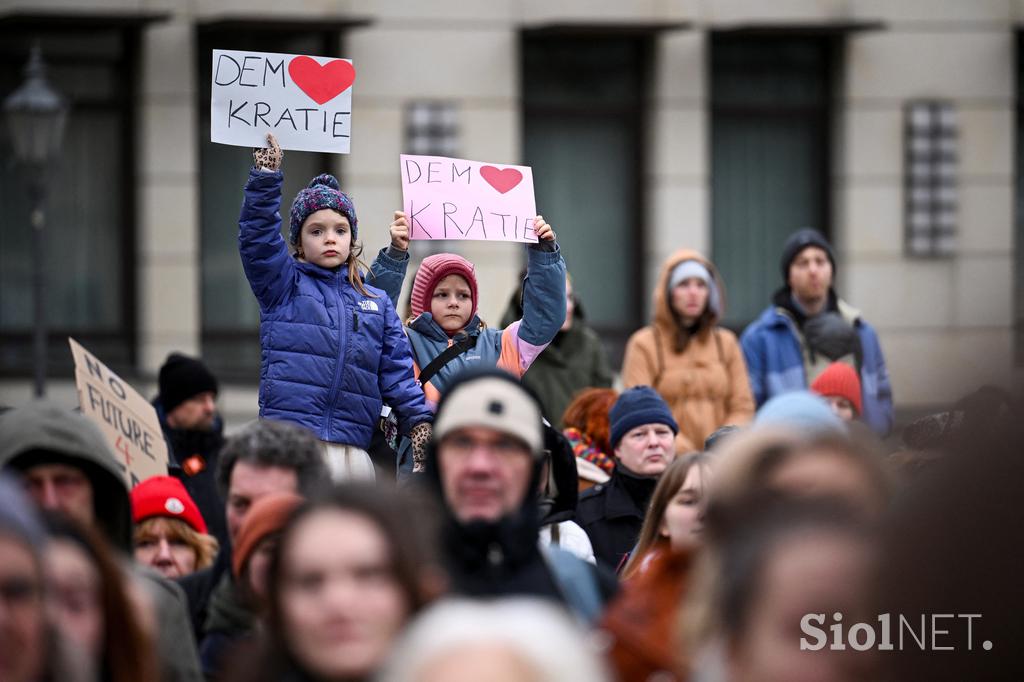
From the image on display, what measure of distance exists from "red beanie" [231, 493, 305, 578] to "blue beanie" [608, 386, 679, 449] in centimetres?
286

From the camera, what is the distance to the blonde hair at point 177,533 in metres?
6.30

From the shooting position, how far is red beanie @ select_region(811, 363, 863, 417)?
860 cm

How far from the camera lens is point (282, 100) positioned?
752 cm

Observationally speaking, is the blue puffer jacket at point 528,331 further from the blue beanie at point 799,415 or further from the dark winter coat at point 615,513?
the blue beanie at point 799,415

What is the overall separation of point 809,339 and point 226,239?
7874 mm

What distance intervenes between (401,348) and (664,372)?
10.0ft

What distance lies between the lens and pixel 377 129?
1612 cm

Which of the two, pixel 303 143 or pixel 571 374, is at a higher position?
pixel 303 143

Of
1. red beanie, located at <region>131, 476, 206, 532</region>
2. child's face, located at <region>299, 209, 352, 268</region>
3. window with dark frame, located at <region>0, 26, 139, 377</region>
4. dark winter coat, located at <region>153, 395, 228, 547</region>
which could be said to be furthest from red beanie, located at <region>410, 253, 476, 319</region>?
window with dark frame, located at <region>0, 26, 139, 377</region>

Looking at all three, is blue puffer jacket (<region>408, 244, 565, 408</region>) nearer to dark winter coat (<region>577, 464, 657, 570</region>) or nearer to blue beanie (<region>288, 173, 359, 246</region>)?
dark winter coat (<region>577, 464, 657, 570</region>)

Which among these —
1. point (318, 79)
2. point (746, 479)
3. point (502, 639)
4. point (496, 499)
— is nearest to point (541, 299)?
point (318, 79)

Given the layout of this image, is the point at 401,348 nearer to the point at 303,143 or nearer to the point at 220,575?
the point at 303,143

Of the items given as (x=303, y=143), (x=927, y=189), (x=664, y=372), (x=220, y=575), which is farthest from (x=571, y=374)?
(x=927, y=189)

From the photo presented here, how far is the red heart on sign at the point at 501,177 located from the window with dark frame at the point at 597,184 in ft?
29.9
